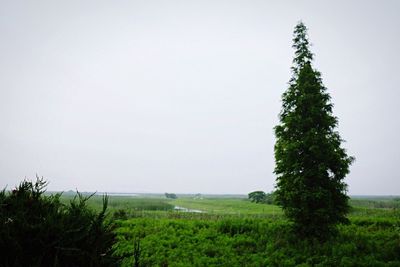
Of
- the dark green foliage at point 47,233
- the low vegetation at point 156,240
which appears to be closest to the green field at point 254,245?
the low vegetation at point 156,240

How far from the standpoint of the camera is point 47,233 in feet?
10.6

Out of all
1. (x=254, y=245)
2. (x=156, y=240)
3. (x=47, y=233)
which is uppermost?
(x=47, y=233)

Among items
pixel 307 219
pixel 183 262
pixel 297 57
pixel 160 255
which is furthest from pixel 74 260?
pixel 297 57

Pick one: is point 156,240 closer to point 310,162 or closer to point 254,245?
point 254,245

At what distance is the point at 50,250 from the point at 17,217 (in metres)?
0.55

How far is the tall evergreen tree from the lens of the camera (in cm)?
1565

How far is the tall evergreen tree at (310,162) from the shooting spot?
1565cm

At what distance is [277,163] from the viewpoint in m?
17.6

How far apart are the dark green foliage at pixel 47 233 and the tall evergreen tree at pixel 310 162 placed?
14028 millimetres

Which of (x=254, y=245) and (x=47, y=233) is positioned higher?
(x=47, y=233)

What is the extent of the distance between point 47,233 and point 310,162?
1567 centimetres

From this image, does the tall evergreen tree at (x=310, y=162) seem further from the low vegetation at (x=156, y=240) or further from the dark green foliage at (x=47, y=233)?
the dark green foliage at (x=47, y=233)

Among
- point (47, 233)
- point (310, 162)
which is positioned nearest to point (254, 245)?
point (310, 162)

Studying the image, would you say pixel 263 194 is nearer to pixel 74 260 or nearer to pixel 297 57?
pixel 297 57
